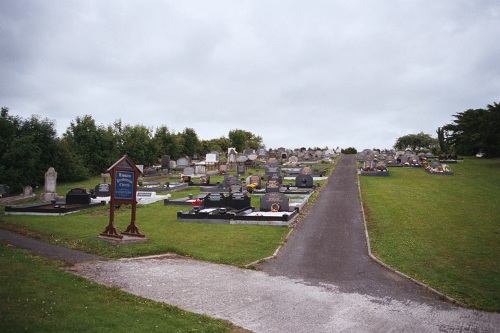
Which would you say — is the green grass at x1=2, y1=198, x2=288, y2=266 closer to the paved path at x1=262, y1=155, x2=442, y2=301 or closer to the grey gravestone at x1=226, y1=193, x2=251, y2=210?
the paved path at x1=262, y1=155, x2=442, y2=301

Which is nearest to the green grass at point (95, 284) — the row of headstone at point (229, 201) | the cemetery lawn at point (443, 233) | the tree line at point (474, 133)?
the row of headstone at point (229, 201)

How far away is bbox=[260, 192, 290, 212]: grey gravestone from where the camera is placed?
2055cm

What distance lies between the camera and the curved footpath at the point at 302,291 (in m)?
8.00

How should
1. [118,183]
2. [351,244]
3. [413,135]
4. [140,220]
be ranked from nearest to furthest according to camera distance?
[351,244] < [118,183] < [140,220] < [413,135]

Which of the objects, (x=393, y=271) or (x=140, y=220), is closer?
(x=393, y=271)

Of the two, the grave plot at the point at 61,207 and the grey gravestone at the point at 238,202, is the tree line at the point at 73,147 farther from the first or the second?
the grey gravestone at the point at 238,202

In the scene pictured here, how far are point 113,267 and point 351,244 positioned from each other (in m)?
8.88

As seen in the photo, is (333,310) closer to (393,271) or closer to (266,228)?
(393,271)

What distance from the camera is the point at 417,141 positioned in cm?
10781

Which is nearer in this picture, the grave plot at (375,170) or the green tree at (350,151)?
the grave plot at (375,170)

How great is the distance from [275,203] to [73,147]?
35.7 meters

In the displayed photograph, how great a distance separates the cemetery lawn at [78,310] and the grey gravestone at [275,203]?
39.9 ft

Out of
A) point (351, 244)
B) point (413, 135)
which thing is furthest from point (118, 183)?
point (413, 135)

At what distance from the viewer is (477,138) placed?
182ft
